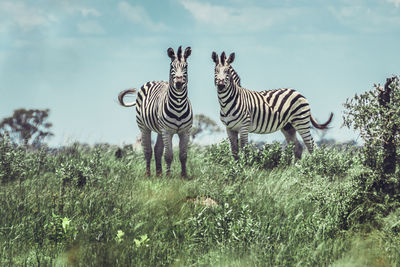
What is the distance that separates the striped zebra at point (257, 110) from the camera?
11.1 meters

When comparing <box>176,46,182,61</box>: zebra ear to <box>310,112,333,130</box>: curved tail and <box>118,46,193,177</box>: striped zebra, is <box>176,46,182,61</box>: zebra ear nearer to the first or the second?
<box>118,46,193,177</box>: striped zebra

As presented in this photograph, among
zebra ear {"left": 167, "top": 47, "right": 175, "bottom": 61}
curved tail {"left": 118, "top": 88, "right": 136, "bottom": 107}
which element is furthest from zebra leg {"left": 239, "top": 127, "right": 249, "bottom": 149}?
curved tail {"left": 118, "top": 88, "right": 136, "bottom": 107}

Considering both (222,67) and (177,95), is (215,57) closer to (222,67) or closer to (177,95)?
(222,67)

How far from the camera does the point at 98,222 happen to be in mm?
6773

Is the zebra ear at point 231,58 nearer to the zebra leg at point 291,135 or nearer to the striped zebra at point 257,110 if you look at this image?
the striped zebra at point 257,110

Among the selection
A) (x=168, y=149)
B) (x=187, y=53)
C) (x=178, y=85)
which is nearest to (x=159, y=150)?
(x=168, y=149)

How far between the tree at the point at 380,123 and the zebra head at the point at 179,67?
3852 millimetres

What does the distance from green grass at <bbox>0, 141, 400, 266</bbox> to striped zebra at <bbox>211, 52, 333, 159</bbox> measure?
7.70 ft

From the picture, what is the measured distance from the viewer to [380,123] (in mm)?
7430

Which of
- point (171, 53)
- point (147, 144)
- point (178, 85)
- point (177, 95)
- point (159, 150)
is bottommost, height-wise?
point (159, 150)

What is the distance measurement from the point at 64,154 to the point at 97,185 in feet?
13.3

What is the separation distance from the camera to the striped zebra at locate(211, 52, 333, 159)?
439 inches

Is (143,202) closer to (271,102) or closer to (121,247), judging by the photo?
(121,247)

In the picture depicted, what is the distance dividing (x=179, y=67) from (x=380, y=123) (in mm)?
4526
